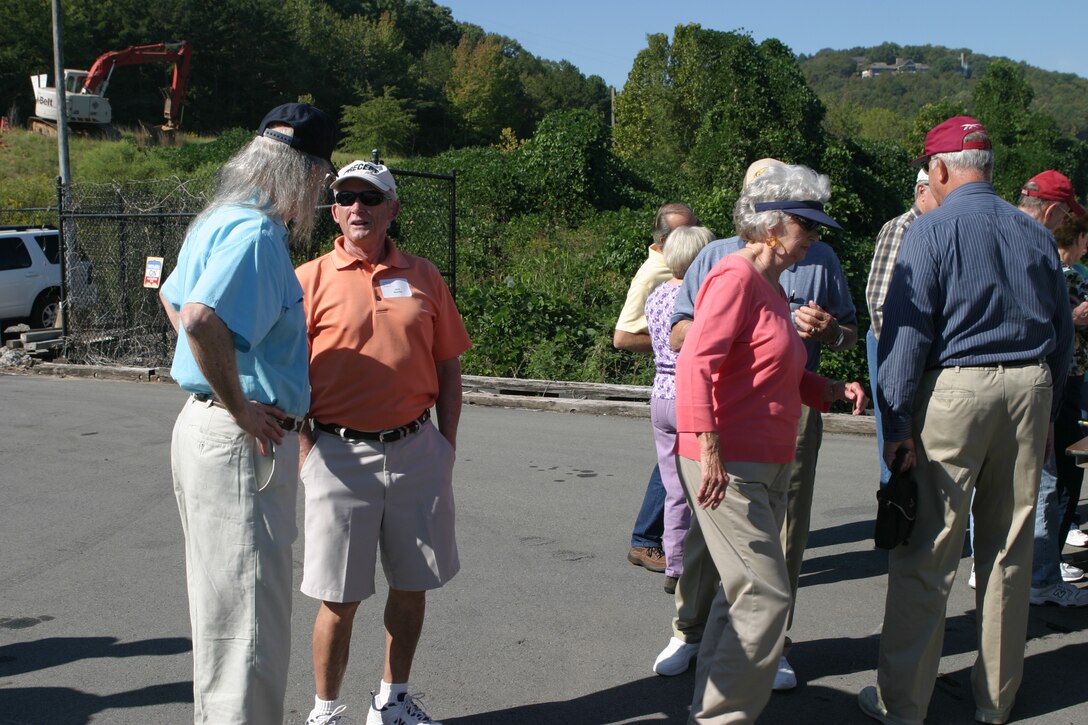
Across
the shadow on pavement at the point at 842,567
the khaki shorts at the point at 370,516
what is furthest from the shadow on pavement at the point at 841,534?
the khaki shorts at the point at 370,516

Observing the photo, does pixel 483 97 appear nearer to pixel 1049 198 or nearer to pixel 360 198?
pixel 1049 198

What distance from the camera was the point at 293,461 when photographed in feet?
9.08

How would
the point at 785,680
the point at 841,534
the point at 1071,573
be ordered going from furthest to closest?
1. the point at 841,534
2. the point at 1071,573
3. the point at 785,680

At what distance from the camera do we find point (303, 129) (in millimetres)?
2773

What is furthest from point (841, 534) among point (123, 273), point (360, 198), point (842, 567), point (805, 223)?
point (123, 273)

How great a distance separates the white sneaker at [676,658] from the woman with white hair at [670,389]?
55 centimetres

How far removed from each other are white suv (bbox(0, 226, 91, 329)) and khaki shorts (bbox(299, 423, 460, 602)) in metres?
14.0

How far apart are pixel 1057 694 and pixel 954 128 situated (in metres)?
2.18

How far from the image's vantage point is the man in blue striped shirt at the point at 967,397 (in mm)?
3211

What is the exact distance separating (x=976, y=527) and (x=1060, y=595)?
1.43 metres

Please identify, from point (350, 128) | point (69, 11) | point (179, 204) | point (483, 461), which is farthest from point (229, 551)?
point (69, 11)

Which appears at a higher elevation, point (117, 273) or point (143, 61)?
point (143, 61)

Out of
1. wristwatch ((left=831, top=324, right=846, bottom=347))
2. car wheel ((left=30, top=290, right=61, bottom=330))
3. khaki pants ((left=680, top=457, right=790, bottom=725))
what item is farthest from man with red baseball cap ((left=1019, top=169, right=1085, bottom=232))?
car wheel ((left=30, top=290, right=61, bottom=330))

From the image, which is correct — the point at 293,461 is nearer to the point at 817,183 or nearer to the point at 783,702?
the point at 817,183
